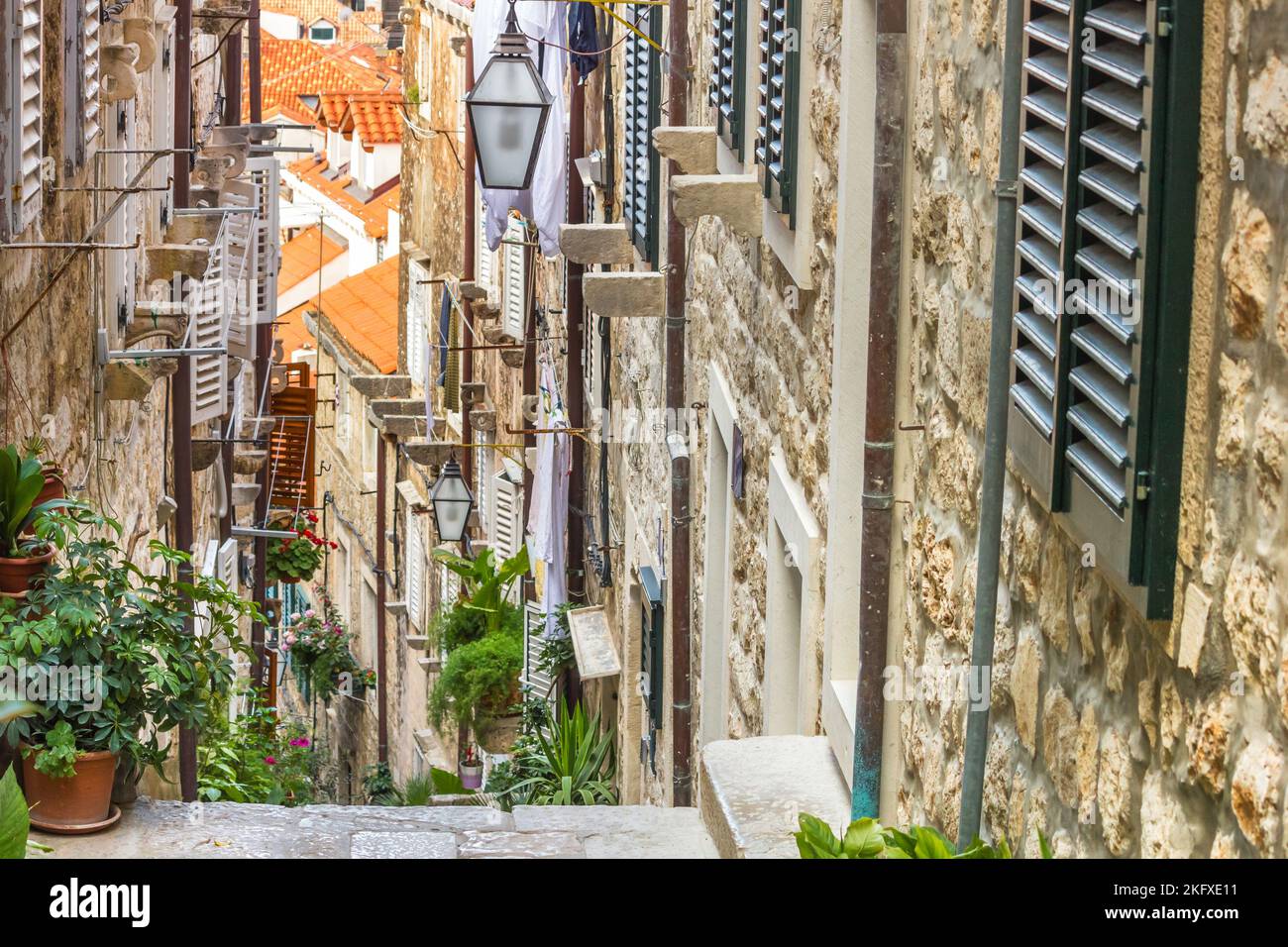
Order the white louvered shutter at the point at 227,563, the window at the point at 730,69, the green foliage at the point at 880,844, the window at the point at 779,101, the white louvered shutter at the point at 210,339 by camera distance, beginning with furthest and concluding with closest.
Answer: the white louvered shutter at the point at 227,563 < the white louvered shutter at the point at 210,339 < the window at the point at 730,69 < the window at the point at 779,101 < the green foliage at the point at 880,844

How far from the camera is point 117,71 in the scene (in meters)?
10.5

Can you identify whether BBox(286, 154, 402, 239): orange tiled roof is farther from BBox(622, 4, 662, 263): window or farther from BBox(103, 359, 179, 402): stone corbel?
BBox(103, 359, 179, 402): stone corbel

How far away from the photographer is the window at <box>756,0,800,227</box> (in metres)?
5.92

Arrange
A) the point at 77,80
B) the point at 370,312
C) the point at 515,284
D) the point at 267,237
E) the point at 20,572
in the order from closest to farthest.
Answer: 1. the point at 20,572
2. the point at 77,80
3. the point at 267,237
4. the point at 515,284
5. the point at 370,312

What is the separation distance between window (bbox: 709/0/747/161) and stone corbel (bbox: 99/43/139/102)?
4.05 meters

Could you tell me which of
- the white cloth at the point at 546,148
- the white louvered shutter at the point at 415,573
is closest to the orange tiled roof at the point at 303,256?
the white louvered shutter at the point at 415,573

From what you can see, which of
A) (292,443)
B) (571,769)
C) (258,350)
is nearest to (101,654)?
(571,769)

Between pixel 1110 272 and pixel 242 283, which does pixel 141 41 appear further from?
pixel 1110 272

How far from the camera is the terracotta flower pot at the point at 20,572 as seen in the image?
6.52 metres

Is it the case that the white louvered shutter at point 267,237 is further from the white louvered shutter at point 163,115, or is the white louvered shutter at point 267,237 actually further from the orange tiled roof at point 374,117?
the orange tiled roof at point 374,117

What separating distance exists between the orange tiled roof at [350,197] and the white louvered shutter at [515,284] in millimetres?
16687

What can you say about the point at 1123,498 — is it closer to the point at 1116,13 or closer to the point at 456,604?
the point at 1116,13

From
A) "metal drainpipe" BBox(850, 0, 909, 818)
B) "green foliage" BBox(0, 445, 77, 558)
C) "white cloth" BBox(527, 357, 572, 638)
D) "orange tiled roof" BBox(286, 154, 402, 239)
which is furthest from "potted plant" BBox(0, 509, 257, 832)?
"orange tiled roof" BBox(286, 154, 402, 239)

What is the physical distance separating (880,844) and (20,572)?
4.18 m
